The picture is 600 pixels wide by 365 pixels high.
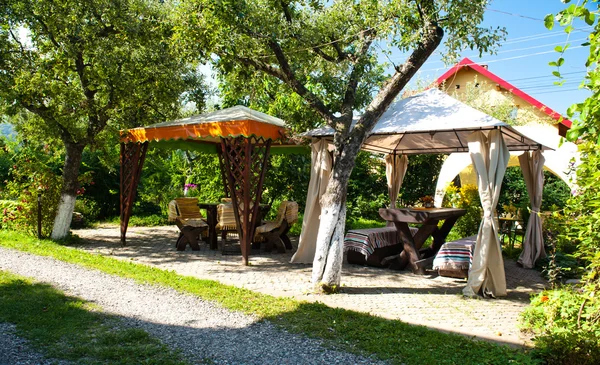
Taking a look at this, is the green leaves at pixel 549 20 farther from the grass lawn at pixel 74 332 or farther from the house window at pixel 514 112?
the house window at pixel 514 112

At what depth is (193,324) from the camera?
172 inches

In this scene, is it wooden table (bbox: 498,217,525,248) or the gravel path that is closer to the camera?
the gravel path

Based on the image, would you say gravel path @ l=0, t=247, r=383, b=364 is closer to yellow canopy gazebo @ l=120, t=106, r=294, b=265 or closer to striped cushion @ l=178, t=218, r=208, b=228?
yellow canopy gazebo @ l=120, t=106, r=294, b=265

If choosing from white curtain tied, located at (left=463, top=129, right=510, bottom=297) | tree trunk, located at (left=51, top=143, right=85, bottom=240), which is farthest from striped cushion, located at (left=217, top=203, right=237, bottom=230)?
white curtain tied, located at (left=463, top=129, right=510, bottom=297)

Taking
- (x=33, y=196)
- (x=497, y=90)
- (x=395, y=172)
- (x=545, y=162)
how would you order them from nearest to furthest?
1. (x=33, y=196)
2. (x=395, y=172)
3. (x=545, y=162)
4. (x=497, y=90)

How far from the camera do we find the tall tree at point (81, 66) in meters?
8.08

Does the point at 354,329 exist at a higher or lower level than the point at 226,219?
lower

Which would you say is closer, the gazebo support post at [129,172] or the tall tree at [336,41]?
the tall tree at [336,41]

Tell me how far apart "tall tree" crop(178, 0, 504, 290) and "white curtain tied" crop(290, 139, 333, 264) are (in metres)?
1.13

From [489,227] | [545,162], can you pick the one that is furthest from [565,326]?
[545,162]

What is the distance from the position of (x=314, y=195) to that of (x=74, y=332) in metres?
4.32

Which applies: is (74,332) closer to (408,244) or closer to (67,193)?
(408,244)

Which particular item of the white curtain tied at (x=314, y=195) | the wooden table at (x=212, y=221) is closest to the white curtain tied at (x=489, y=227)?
the white curtain tied at (x=314, y=195)

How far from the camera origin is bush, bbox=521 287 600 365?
3.32 m
